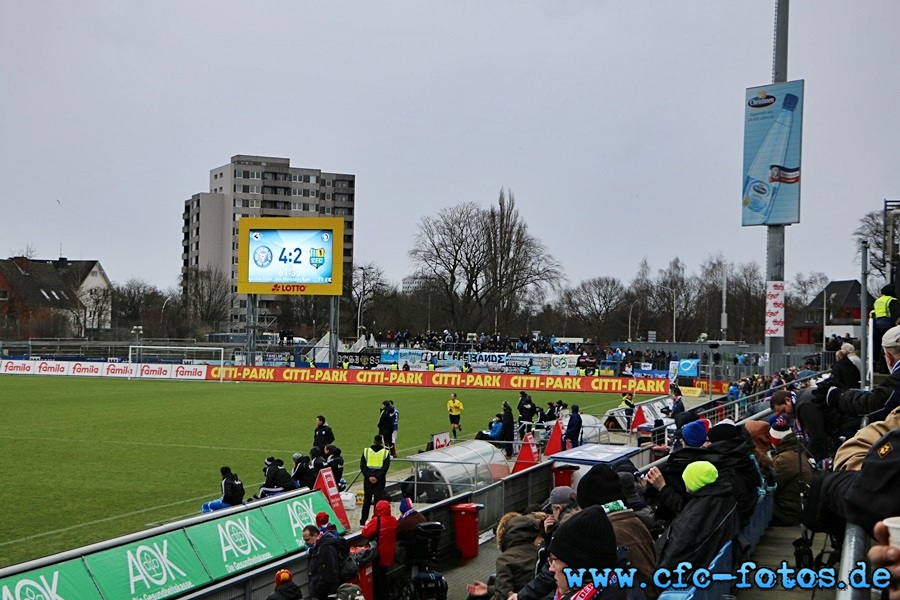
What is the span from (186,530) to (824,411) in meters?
7.03

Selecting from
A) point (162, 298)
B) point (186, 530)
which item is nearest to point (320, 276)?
point (186, 530)

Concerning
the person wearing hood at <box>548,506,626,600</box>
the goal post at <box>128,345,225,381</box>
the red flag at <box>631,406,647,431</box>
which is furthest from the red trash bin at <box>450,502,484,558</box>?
the goal post at <box>128,345,225,381</box>

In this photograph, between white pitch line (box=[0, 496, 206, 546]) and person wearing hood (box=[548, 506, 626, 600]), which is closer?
person wearing hood (box=[548, 506, 626, 600])

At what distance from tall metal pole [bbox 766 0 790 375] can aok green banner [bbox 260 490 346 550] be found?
93.1 ft

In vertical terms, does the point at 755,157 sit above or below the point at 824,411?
above

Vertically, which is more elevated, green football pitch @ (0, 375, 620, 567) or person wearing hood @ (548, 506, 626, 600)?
person wearing hood @ (548, 506, 626, 600)

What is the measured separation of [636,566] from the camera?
4.61 metres

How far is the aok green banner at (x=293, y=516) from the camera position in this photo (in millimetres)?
11156

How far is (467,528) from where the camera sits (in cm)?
1157

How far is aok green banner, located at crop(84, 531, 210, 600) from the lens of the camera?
8141 millimetres

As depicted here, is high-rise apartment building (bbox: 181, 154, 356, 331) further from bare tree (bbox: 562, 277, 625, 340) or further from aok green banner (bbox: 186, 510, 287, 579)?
aok green banner (bbox: 186, 510, 287, 579)

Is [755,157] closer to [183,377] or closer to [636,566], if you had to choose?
[636,566]

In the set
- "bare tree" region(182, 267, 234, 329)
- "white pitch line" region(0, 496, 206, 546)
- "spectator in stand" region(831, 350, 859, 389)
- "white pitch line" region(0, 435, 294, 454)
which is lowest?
"white pitch line" region(0, 435, 294, 454)

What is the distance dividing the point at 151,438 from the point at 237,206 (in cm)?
9103
